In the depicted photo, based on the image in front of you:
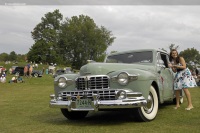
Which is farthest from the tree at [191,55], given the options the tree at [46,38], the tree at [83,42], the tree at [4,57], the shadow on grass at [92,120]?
the shadow on grass at [92,120]

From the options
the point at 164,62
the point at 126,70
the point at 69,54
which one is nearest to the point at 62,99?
the point at 126,70

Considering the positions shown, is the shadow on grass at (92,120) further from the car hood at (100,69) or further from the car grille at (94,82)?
the car hood at (100,69)

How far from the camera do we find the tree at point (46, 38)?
75562 mm

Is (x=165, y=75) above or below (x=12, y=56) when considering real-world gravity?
below

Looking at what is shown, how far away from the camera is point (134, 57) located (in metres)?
7.04

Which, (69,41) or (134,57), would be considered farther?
(69,41)

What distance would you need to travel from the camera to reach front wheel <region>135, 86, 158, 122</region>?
5402mm

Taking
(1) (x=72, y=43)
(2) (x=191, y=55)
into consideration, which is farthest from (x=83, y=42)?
(2) (x=191, y=55)

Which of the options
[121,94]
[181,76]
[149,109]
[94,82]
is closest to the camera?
[121,94]

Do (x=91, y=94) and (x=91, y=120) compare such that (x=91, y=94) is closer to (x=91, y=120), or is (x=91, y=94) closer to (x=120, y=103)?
(x=120, y=103)

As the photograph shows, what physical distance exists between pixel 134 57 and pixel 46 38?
73299mm

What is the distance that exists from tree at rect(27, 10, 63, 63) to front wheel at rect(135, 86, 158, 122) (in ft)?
227

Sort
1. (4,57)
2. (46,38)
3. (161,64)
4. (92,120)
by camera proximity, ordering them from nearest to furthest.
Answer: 1. (92,120)
2. (161,64)
3. (46,38)
4. (4,57)

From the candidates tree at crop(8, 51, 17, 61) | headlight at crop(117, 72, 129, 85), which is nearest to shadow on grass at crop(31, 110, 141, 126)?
headlight at crop(117, 72, 129, 85)
